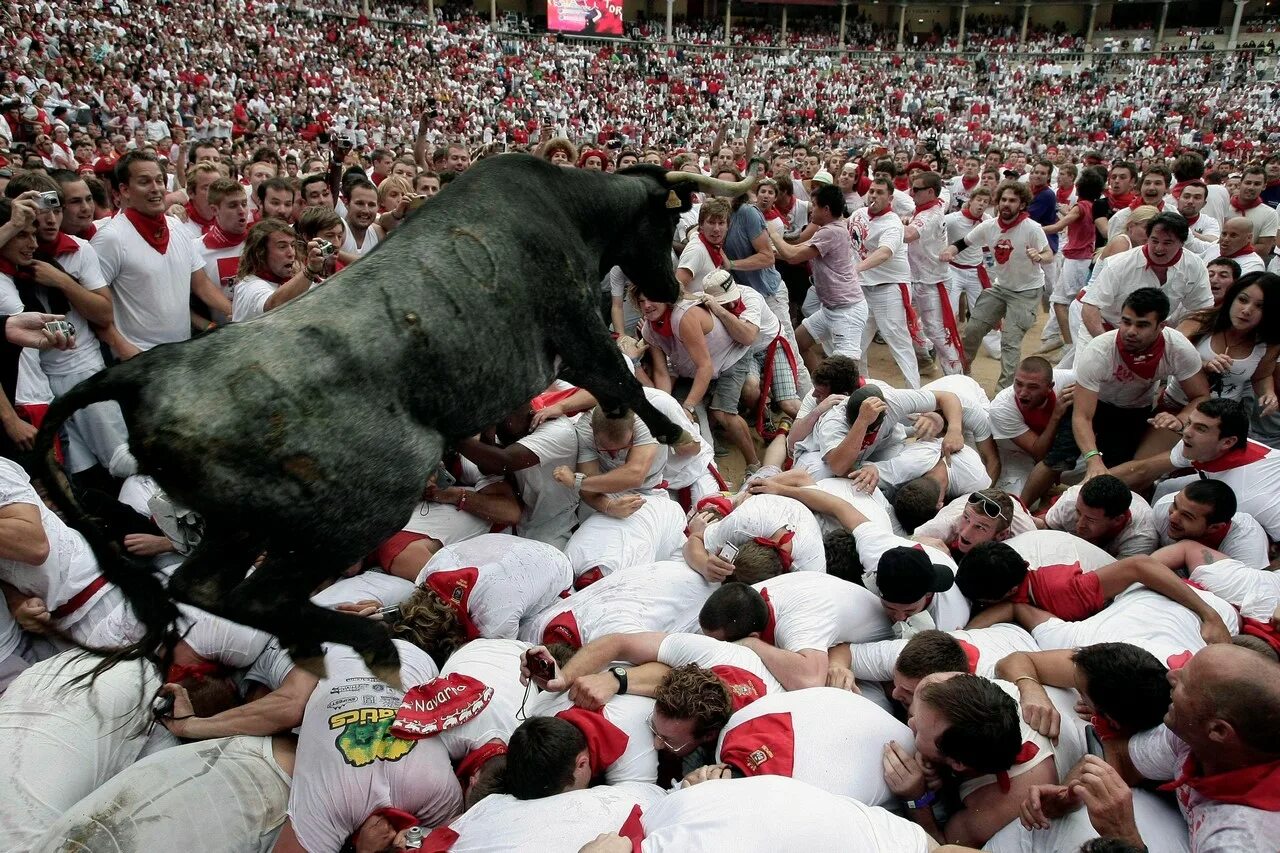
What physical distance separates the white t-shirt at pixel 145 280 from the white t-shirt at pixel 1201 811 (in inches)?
209

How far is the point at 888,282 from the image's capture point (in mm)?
8164

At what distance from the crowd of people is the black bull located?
111 millimetres

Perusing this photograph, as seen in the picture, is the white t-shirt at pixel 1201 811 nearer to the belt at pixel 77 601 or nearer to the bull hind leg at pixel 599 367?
the bull hind leg at pixel 599 367

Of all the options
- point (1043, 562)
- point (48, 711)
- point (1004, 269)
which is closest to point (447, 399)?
point (48, 711)

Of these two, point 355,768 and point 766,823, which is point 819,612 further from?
point 355,768

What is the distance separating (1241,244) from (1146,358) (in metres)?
3.17

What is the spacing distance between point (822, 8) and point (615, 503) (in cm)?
6008

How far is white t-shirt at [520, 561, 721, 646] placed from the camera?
3.82 metres

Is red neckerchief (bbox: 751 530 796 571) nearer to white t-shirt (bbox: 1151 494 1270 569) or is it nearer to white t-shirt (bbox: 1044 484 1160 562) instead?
white t-shirt (bbox: 1044 484 1160 562)

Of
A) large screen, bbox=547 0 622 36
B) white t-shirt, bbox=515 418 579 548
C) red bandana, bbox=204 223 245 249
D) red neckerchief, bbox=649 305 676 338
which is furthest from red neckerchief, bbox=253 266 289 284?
large screen, bbox=547 0 622 36

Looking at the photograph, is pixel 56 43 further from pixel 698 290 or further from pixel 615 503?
pixel 615 503

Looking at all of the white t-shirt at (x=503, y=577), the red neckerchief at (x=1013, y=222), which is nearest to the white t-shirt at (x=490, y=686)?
the white t-shirt at (x=503, y=577)

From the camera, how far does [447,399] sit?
227 centimetres

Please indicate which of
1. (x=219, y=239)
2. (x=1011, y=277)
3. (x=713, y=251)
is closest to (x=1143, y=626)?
(x=713, y=251)
